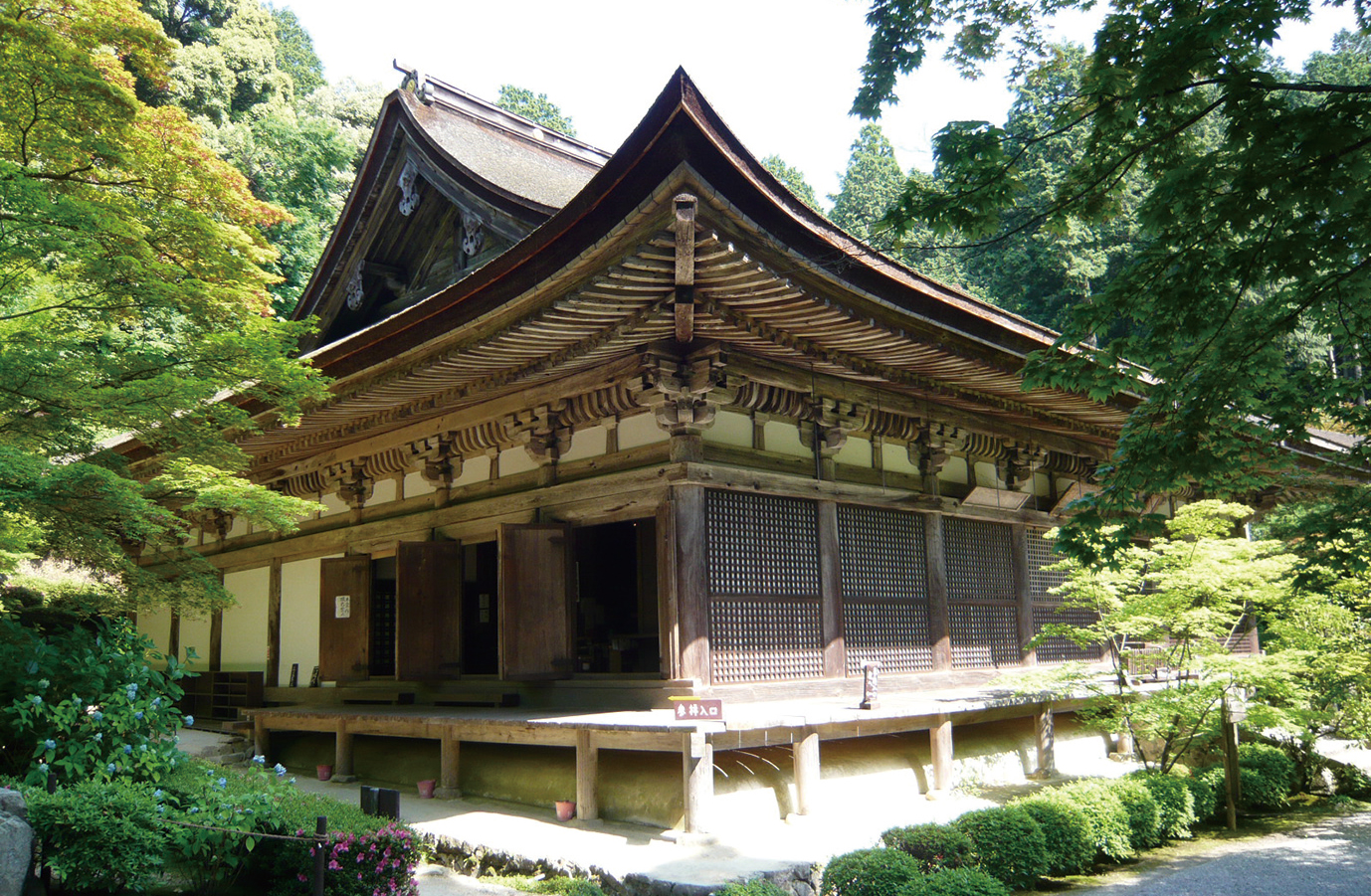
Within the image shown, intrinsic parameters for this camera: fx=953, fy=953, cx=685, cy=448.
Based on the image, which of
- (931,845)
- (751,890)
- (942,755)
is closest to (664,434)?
(942,755)

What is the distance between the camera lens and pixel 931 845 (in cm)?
677

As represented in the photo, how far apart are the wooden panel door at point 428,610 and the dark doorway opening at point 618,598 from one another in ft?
11.9

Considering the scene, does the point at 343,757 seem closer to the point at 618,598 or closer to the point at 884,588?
the point at 618,598

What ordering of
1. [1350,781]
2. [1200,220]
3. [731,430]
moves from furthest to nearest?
[1350,781], [731,430], [1200,220]

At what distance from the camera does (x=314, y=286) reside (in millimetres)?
13906

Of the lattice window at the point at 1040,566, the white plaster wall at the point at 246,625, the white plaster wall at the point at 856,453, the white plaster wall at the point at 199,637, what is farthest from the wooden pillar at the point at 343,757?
the lattice window at the point at 1040,566

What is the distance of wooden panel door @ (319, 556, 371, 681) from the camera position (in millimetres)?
11672

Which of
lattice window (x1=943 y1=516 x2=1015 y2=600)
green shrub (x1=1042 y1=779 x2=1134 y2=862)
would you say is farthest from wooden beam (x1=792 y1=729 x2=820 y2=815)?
lattice window (x1=943 y1=516 x2=1015 y2=600)

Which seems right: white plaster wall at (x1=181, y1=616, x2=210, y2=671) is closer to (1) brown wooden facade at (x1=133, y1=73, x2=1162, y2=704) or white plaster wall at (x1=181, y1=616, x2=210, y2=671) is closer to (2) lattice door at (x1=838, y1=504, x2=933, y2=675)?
(1) brown wooden facade at (x1=133, y1=73, x2=1162, y2=704)

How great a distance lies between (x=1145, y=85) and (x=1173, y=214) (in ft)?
2.65

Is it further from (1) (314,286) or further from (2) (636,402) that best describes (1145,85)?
(1) (314,286)

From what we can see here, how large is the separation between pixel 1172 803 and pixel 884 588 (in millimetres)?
3349

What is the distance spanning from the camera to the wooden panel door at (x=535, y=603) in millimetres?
9312

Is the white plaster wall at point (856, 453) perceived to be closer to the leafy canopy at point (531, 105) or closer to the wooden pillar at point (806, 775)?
the wooden pillar at point (806, 775)
